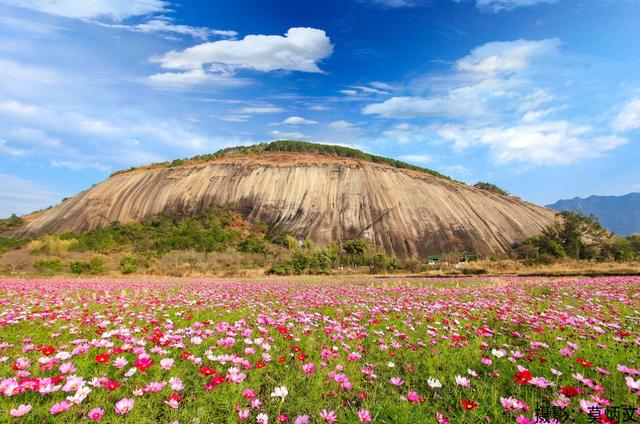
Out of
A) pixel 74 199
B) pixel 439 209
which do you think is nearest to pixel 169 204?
pixel 74 199

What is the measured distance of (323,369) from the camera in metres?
4.31

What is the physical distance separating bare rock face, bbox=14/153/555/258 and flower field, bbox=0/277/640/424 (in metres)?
54.7

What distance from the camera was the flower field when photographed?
3.03 meters

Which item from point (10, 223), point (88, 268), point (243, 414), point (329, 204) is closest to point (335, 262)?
point (329, 204)

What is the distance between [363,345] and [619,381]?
3.08 meters

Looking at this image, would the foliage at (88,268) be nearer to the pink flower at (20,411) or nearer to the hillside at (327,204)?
the hillside at (327,204)

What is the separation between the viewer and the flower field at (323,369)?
3.03 meters

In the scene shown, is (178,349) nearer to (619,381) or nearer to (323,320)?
(323,320)

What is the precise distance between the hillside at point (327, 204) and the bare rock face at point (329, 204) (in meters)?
0.19

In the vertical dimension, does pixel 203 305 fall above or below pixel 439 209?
below

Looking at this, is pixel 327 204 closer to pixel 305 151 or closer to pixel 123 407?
pixel 305 151

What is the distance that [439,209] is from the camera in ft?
225

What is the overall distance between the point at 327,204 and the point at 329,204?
1.31 feet

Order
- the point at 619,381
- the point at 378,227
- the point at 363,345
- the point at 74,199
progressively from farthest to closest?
1. the point at 74,199
2. the point at 378,227
3. the point at 363,345
4. the point at 619,381
